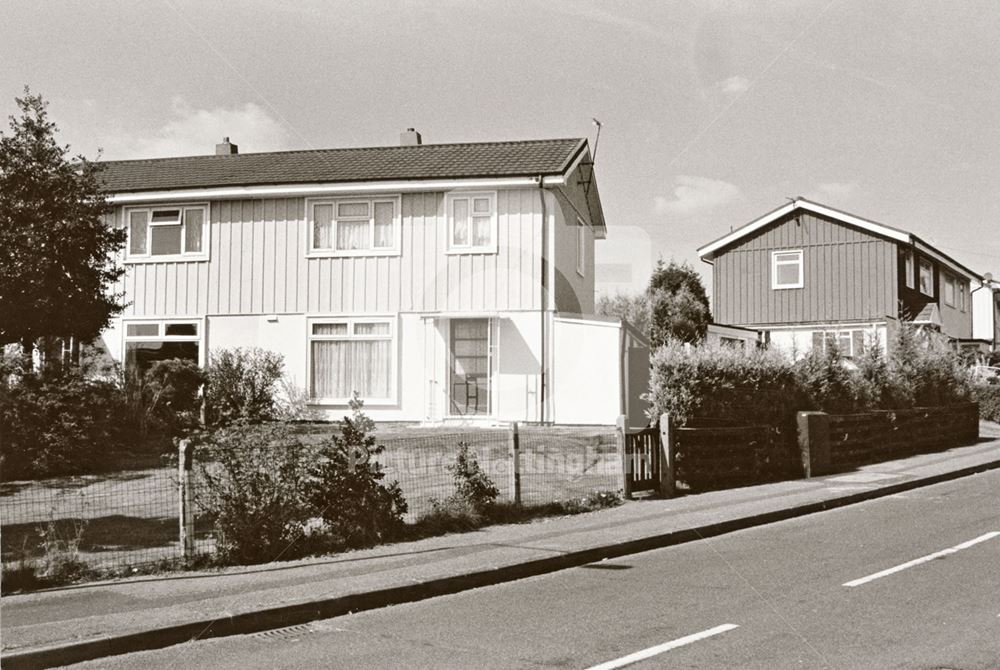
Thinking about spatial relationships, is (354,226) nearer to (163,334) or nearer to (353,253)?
(353,253)

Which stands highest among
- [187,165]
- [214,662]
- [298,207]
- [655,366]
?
[187,165]

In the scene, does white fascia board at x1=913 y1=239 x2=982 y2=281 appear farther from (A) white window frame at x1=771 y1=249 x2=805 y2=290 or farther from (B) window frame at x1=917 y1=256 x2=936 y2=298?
(A) white window frame at x1=771 y1=249 x2=805 y2=290

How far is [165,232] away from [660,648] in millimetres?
20365

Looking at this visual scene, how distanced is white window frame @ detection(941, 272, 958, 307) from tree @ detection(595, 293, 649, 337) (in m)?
13.5

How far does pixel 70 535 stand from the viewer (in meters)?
10.3

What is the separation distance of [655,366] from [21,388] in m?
10.0

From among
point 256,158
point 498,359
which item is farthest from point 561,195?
point 256,158

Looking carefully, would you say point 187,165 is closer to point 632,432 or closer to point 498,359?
point 498,359

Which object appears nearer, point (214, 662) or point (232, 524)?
point (214, 662)

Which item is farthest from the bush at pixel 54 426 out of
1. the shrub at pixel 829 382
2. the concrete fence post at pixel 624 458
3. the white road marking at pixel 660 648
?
the shrub at pixel 829 382

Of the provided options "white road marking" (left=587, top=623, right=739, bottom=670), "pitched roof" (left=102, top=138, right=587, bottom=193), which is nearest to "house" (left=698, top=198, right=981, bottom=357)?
"pitched roof" (left=102, top=138, right=587, bottom=193)

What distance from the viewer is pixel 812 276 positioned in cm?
3831

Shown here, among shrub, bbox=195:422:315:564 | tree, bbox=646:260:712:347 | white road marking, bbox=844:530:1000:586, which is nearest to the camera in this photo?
white road marking, bbox=844:530:1000:586

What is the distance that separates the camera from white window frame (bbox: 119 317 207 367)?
76.1 feet
